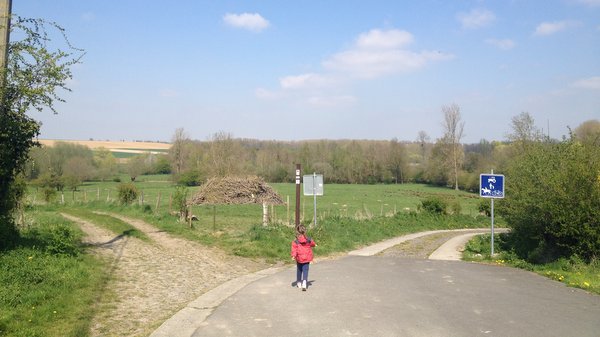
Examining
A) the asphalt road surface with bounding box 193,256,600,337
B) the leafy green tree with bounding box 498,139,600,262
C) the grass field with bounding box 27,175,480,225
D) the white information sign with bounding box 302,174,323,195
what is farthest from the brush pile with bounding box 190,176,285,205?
the asphalt road surface with bounding box 193,256,600,337

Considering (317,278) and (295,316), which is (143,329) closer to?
(295,316)

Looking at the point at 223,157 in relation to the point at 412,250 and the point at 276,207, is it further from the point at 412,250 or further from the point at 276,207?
the point at 412,250

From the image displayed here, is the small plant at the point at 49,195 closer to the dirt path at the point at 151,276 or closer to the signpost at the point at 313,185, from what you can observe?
the dirt path at the point at 151,276

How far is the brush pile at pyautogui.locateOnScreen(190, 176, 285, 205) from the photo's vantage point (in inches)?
968

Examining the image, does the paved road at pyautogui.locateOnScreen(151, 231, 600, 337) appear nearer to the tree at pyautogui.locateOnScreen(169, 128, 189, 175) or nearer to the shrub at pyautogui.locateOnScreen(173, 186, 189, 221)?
the shrub at pyautogui.locateOnScreen(173, 186, 189, 221)

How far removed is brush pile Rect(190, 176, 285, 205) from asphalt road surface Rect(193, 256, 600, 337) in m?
13.1

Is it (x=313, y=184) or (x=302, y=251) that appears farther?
(x=313, y=184)

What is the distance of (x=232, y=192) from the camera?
24.7m

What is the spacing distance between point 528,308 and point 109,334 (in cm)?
685

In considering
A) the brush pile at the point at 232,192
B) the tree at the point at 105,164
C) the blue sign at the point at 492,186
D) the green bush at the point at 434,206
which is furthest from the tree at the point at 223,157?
the tree at the point at 105,164

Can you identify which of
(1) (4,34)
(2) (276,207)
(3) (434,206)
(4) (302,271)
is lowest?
(2) (276,207)

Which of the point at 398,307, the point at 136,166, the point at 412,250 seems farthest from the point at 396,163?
the point at 398,307

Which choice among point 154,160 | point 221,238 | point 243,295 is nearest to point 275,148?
point 154,160

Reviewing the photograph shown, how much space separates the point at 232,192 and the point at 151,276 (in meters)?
14.3
